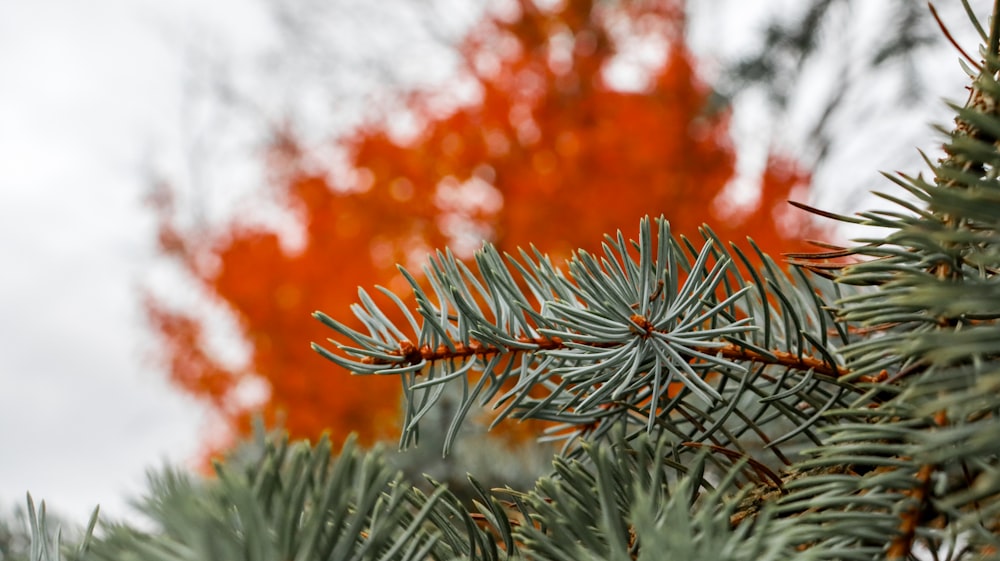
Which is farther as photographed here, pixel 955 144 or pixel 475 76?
pixel 475 76

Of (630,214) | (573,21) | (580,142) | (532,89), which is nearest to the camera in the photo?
(630,214)

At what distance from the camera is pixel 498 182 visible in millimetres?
3234

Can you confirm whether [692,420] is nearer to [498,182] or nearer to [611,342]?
[611,342]

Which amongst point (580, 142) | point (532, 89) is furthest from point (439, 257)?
point (532, 89)

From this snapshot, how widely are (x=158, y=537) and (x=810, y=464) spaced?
0.16 meters

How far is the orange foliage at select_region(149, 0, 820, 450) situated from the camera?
2.85 m

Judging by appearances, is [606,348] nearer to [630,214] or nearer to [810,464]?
[810,464]

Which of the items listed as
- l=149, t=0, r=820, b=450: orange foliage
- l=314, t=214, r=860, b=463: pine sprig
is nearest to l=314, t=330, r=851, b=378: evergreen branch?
l=314, t=214, r=860, b=463: pine sprig

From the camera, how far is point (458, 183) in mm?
3348

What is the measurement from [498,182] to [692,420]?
3024 mm

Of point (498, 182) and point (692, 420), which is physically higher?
point (498, 182)

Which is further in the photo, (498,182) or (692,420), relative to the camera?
(498,182)

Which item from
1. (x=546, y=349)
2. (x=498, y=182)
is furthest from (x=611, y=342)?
(x=498, y=182)

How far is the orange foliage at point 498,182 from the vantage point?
9.34 ft
